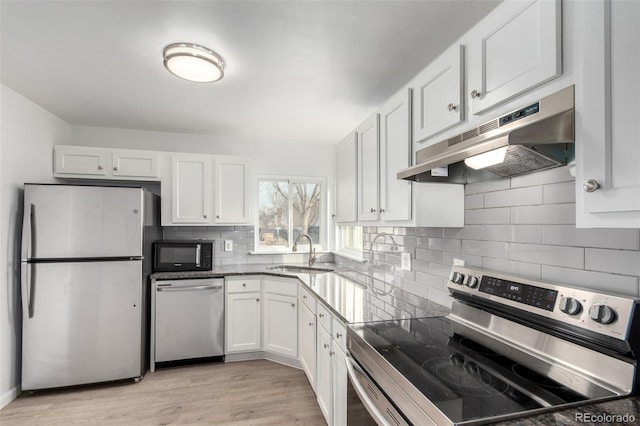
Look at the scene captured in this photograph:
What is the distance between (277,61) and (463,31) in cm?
109

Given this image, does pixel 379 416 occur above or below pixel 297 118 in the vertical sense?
below

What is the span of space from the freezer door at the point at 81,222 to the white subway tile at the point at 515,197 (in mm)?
2752

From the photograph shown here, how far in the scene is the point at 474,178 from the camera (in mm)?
1665

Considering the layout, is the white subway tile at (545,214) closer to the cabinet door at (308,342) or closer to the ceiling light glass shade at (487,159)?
the ceiling light glass shade at (487,159)

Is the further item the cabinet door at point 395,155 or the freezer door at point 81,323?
the freezer door at point 81,323

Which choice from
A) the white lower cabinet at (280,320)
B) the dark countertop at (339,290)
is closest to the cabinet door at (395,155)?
the dark countertop at (339,290)

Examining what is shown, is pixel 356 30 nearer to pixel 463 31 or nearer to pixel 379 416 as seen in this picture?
pixel 463 31

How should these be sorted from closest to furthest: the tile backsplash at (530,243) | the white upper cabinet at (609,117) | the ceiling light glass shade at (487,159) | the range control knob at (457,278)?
the white upper cabinet at (609,117) → the tile backsplash at (530,243) → the ceiling light glass shade at (487,159) → the range control knob at (457,278)

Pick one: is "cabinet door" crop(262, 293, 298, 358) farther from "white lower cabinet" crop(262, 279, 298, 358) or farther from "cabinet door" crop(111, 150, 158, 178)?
"cabinet door" crop(111, 150, 158, 178)

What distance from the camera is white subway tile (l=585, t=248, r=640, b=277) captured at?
1031 mm

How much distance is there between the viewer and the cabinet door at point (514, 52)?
3.25ft

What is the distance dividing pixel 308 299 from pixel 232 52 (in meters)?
1.90

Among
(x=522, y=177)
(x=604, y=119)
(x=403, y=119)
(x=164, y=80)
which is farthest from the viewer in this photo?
(x=164, y=80)

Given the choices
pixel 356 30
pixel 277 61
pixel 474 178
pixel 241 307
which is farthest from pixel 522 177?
pixel 241 307
